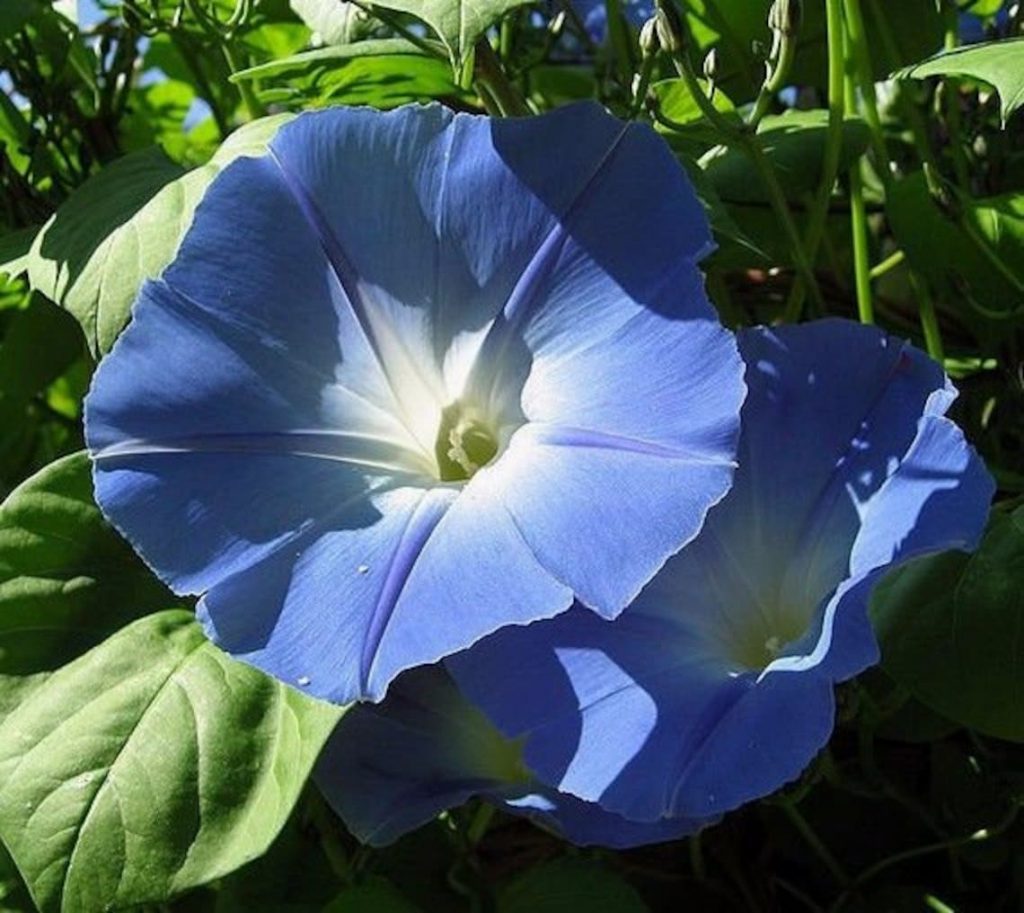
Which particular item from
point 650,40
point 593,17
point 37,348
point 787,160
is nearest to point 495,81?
point 650,40

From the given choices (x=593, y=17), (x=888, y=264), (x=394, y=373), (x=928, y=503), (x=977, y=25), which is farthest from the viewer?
(x=593, y=17)

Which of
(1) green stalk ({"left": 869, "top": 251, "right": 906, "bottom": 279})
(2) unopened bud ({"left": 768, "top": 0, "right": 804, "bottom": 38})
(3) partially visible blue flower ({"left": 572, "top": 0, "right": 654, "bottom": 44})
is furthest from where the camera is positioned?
(3) partially visible blue flower ({"left": 572, "top": 0, "right": 654, "bottom": 44})

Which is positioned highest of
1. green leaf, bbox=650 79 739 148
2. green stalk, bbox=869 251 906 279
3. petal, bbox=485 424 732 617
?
green leaf, bbox=650 79 739 148

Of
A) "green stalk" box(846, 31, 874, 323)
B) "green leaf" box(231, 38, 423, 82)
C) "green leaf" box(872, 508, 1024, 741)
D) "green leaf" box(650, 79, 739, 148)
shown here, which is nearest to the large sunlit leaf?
"green leaf" box(231, 38, 423, 82)

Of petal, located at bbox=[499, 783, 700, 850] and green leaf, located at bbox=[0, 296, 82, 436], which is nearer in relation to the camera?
petal, located at bbox=[499, 783, 700, 850]

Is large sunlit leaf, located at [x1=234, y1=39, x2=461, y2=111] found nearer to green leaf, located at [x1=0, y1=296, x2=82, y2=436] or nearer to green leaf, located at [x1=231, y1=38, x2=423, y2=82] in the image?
green leaf, located at [x1=231, y1=38, x2=423, y2=82]

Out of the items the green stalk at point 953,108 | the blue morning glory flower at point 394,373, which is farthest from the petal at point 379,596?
the green stalk at point 953,108

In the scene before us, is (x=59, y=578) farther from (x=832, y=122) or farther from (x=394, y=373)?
(x=832, y=122)
